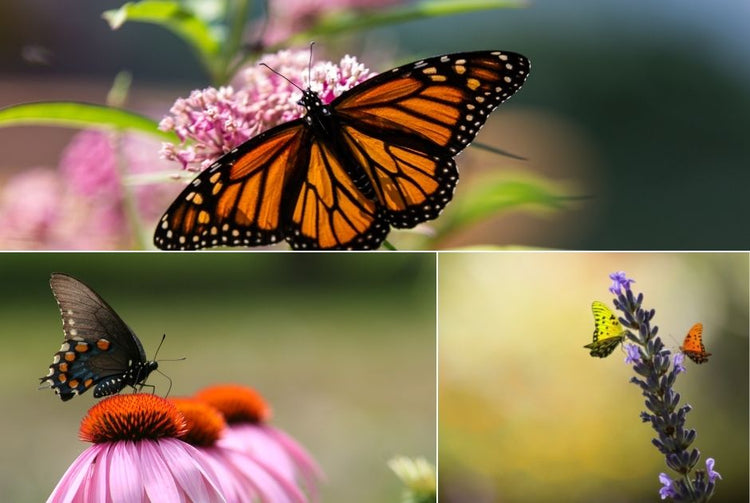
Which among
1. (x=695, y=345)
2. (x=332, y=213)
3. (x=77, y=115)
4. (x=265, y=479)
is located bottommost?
(x=265, y=479)

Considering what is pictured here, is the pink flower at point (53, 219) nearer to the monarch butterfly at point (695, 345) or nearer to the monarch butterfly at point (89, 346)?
the monarch butterfly at point (89, 346)

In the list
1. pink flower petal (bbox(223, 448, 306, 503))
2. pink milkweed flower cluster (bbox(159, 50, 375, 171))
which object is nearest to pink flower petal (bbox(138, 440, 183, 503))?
pink flower petal (bbox(223, 448, 306, 503))

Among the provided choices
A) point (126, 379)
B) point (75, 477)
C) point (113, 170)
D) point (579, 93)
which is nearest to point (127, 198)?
point (113, 170)

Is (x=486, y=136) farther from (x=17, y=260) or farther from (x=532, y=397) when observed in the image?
(x=17, y=260)

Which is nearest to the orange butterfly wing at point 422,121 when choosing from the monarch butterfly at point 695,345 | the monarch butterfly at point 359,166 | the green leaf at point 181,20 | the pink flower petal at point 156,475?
the monarch butterfly at point 359,166

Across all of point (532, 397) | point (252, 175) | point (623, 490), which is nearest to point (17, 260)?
point (252, 175)

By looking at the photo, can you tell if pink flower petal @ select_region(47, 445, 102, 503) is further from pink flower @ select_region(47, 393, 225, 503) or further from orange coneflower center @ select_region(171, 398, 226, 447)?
orange coneflower center @ select_region(171, 398, 226, 447)

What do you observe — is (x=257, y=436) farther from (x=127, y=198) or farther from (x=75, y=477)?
(x=127, y=198)
